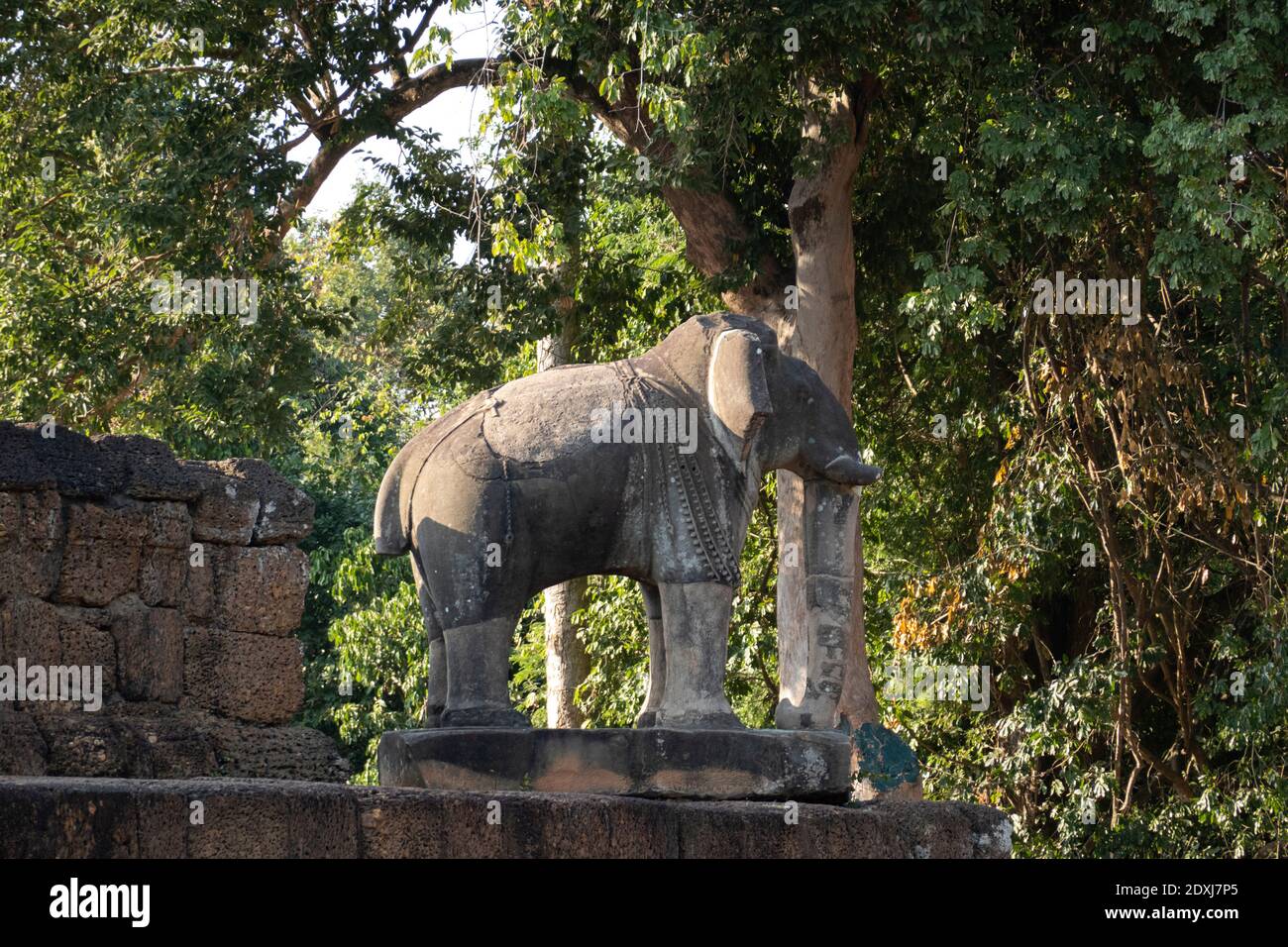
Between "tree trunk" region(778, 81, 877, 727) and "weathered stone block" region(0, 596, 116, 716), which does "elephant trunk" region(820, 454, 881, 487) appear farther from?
"tree trunk" region(778, 81, 877, 727)

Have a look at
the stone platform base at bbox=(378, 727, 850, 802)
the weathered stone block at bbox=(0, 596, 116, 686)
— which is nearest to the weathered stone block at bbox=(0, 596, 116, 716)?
the weathered stone block at bbox=(0, 596, 116, 686)

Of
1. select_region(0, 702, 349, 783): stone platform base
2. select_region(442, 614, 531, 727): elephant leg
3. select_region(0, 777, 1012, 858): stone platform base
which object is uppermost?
select_region(442, 614, 531, 727): elephant leg

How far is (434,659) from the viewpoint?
5.92m

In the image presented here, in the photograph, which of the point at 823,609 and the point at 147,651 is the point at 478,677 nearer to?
the point at 147,651

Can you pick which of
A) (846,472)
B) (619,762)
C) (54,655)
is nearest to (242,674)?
(54,655)

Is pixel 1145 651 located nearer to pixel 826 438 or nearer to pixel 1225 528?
pixel 1225 528

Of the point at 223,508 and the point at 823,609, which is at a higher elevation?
the point at 223,508

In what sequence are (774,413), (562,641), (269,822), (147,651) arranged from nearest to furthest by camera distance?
1. (269,822)
2. (147,651)
3. (774,413)
4. (562,641)

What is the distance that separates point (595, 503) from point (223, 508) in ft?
3.95

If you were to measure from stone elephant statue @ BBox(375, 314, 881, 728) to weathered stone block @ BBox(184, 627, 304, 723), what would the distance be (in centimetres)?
48

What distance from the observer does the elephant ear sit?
19.4 feet

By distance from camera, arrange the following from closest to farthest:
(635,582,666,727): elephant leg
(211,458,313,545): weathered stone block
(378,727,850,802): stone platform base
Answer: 1. (378,727,850,802): stone platform base
2. (211,458,313,545): weathered stone block
3. (635,582,666,727): elephant leg

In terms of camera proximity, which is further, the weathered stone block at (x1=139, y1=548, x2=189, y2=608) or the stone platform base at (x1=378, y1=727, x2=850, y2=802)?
the weathered stone block at (x1=139, y1=548, x2=189, y2=608)
